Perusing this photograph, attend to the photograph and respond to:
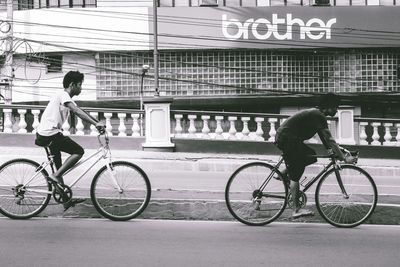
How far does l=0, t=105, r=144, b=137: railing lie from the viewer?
17484mm

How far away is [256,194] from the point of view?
746 cm

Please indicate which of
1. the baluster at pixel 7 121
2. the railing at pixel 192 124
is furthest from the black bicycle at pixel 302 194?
the baluster at pixel 7 121

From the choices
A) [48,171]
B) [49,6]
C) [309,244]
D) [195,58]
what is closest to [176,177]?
[48,171]

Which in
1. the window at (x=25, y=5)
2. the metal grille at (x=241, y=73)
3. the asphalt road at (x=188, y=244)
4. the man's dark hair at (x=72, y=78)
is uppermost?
the window at (x=25, y=5)

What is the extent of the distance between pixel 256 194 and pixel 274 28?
62.8 feet

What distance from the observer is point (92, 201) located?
290 inches

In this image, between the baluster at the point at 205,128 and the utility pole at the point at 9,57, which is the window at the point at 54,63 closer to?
the utility pole at the point at 9,57

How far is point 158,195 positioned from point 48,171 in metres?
1.85

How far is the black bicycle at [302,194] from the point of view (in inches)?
292

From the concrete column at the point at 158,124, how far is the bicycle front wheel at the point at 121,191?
10.1 m

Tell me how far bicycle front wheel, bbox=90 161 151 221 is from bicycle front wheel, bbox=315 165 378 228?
207 centimetres

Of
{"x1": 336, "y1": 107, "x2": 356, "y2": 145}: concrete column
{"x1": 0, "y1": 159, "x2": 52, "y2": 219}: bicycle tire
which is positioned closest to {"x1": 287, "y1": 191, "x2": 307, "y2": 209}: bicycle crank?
{"x1": 0, "y1": 159, "x2": 52, "y2": 219}: bicycle tire

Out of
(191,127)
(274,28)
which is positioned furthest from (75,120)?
(274,28)

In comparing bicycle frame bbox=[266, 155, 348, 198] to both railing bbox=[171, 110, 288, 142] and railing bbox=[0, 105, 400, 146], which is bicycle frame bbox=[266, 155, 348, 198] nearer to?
railing bbox=[0, 105, 400, 146]
